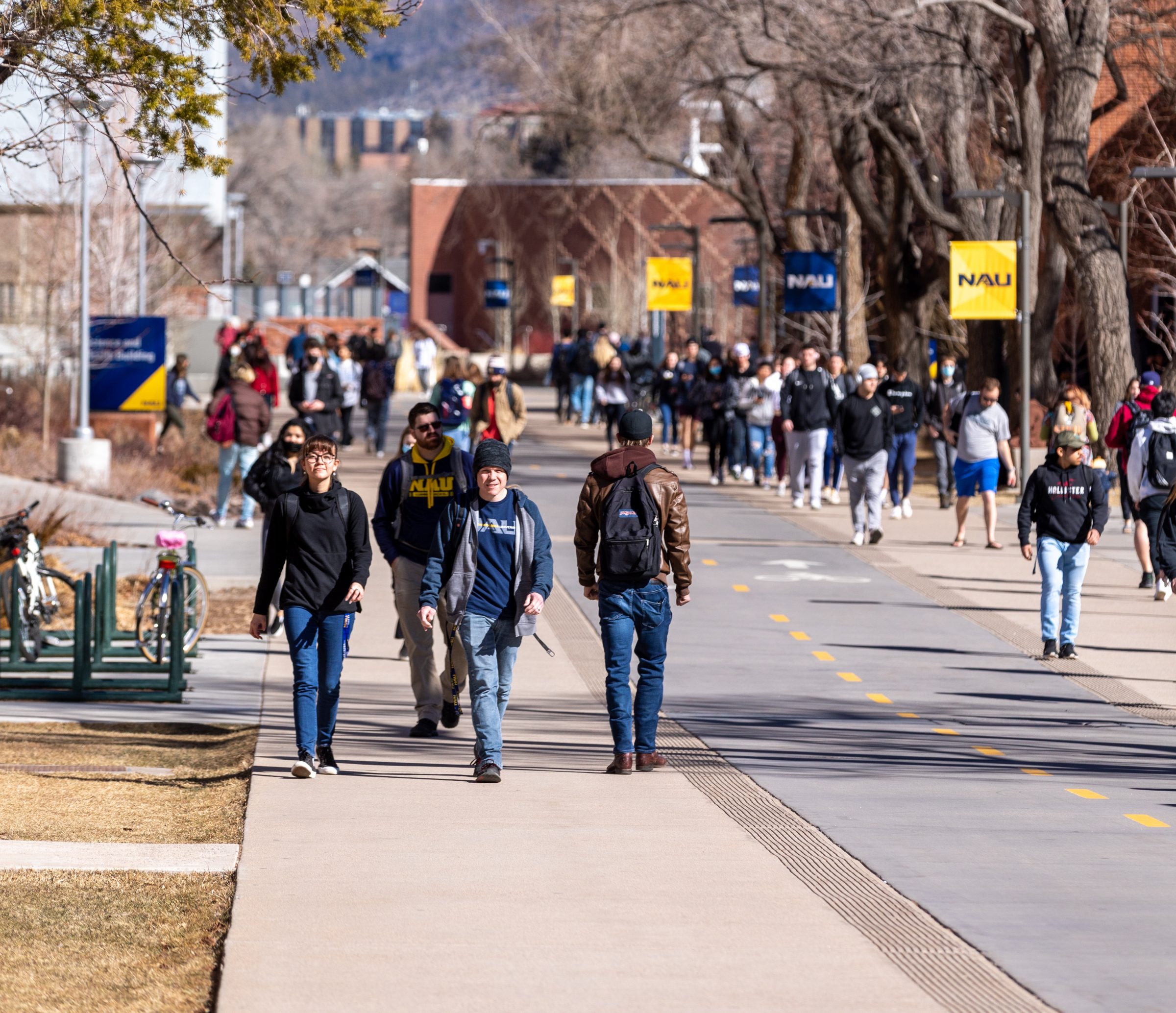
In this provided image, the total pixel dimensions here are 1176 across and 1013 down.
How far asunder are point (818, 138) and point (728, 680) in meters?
29.8

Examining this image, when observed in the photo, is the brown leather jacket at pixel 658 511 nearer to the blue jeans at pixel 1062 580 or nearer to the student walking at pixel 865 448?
the blue jeans at pixel 1062 580

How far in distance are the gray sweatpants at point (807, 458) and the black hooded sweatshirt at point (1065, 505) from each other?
355 inches

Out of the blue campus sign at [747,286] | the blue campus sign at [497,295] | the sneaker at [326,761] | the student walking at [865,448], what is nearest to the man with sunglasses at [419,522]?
the sneaker at [326,761]

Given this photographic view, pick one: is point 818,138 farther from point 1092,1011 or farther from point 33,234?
point 1092,1011

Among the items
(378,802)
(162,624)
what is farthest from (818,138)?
(378,802)

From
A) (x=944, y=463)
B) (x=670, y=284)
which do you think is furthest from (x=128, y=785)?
(x=670, y=284)

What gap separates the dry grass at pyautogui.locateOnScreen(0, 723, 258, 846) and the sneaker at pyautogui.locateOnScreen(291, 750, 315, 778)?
257mm

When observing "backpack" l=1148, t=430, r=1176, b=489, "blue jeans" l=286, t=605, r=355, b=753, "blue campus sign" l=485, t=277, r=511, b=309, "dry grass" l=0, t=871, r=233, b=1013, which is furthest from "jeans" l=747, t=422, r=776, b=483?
"blue campus sign" l=485, t=277, r=511, b=309

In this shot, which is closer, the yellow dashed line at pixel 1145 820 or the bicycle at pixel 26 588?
the yellow dashed line at pixel 1145 820

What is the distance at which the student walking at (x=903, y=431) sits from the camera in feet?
74.3

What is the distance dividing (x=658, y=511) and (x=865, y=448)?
10.4 meters

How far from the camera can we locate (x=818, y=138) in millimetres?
41156

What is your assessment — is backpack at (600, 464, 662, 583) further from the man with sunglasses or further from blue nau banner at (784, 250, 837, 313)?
blue nau banner at (784, 250, 837, 313)

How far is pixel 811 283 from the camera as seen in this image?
3259 centimetres
